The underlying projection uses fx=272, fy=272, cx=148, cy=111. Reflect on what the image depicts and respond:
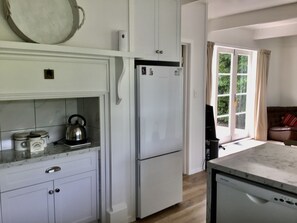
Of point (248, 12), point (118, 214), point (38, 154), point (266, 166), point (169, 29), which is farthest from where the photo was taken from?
point (248, 12)

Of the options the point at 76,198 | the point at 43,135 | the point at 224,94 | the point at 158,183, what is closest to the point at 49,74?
the point at 43,135

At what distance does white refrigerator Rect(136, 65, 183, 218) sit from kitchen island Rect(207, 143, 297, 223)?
3.31ft

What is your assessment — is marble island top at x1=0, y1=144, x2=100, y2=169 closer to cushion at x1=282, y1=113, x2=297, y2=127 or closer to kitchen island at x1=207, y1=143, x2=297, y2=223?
kitchen island at x1=207, y1=143, x2=297, y2=223

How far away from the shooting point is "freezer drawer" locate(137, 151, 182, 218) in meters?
2.70

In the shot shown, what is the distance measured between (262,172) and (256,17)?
3.48 m

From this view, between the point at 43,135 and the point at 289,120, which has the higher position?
the point at 43,135

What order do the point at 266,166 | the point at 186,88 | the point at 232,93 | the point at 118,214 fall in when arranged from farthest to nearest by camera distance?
the point at 232,93 → the point at 186,88 → the point at 118,214 → the point at 266,166

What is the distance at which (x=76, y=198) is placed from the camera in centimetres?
232

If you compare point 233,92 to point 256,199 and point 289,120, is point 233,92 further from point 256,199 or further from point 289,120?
point 256,199

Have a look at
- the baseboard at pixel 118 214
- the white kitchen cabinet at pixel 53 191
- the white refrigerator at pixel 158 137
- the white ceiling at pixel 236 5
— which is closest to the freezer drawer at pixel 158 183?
the white refrigerator at pixel 158 137

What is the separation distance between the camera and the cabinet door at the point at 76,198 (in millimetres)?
2225

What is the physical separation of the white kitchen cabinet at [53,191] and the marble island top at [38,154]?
40 mm

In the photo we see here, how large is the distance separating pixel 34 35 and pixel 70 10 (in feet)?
1.20

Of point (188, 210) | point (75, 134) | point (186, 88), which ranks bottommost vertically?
point (188, 210)
